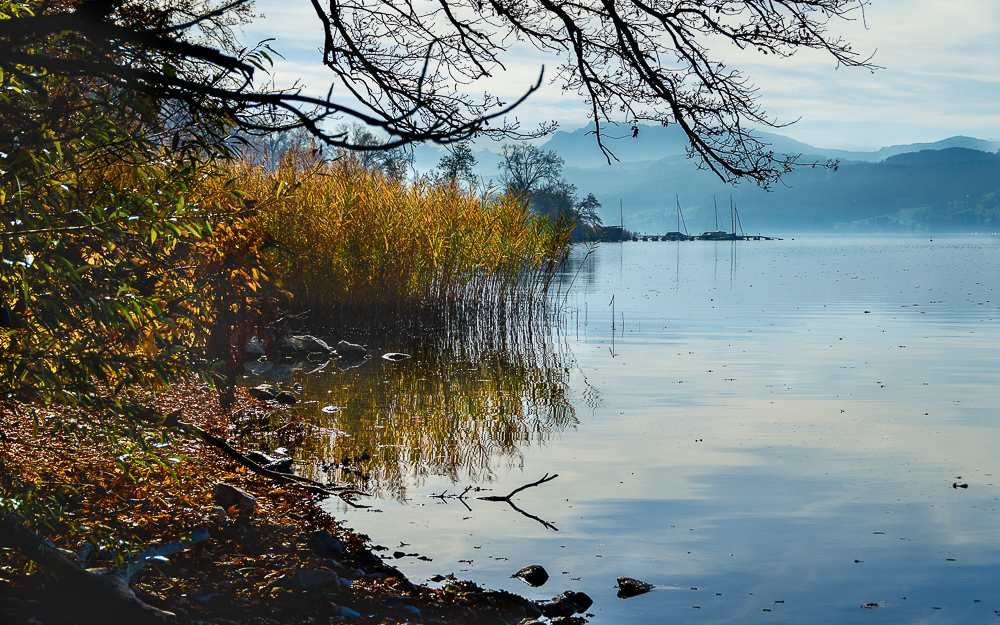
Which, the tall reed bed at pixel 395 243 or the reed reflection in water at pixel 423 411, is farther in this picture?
the tall reed bed at pixel 395 243

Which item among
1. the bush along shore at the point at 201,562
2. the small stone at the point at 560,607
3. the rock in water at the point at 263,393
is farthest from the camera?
the rock in water at the point at 263,393

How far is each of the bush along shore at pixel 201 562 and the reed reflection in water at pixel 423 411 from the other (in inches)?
62.5

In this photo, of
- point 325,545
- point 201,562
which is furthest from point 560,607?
point 201,562

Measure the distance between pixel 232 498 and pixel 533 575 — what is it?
7.30 feet

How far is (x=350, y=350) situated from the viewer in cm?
1502

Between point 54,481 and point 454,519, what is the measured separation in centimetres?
294

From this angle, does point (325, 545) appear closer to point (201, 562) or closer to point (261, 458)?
point (201, 562)

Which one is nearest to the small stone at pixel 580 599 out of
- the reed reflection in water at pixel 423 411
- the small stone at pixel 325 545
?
the small stone at pixel 325 545

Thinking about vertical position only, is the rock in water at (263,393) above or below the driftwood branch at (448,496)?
above

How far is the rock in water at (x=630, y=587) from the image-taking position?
523cm

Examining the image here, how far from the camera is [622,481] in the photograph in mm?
7727

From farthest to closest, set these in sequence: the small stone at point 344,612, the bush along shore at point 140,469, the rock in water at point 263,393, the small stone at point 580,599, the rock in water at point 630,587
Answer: the rock in water at point 263,393 < the rock in water at point 630,587 < the small stone at point 580,599 < the small stone at point 344,612 < the bush along shore at point 140,469

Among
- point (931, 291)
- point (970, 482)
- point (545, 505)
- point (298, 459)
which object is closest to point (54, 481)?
point (298, 459)

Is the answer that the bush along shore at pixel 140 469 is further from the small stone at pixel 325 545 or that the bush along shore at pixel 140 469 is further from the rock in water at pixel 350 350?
the rock in water at pixel 350 350
